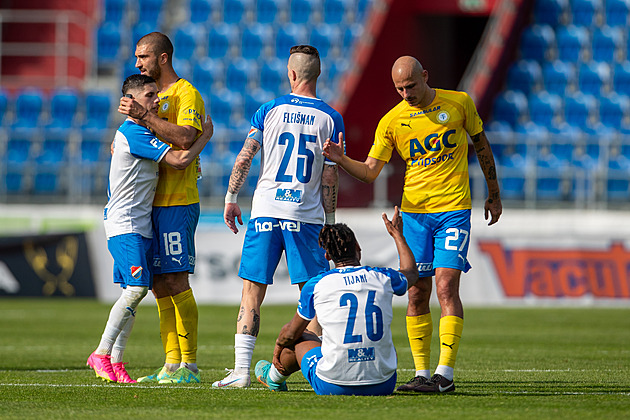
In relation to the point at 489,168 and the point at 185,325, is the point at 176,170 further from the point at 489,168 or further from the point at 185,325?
the point at 489,168

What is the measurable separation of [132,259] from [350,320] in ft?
6.51

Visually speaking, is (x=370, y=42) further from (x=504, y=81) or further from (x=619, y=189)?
(x=619, y=189)

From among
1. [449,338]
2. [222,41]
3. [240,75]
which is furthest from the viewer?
[222,41]

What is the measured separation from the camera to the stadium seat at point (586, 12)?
21.9 m

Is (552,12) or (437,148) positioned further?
(552,12)

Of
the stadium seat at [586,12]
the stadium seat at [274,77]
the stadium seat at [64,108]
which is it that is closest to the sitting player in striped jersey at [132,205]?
the stadium seat at [274,77]

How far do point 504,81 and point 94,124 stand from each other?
9231 mm

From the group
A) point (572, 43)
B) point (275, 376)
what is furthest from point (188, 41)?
point (275, 376)

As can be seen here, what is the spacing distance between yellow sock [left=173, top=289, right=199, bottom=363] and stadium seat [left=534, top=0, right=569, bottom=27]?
16912mm

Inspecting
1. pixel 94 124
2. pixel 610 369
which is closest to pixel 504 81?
pixel 94 124

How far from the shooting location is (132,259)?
6957 millimetres

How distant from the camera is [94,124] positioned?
2161cm

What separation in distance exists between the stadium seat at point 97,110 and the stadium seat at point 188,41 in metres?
2.21

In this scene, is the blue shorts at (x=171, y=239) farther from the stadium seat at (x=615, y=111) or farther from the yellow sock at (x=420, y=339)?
the stadium seat at (x=615, y=111)
